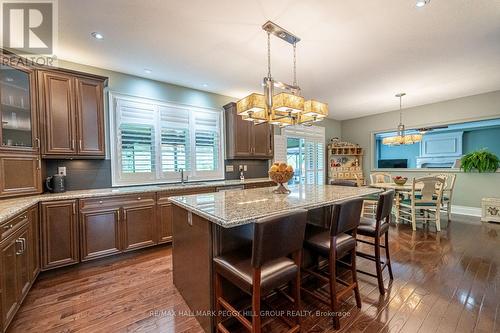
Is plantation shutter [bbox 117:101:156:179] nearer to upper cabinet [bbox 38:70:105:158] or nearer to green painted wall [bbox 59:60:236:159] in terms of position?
green painted wall [bbox 59:60:236:159]

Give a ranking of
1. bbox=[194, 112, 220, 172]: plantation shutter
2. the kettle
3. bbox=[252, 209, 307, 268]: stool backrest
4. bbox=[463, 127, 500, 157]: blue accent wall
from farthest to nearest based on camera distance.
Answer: bbox=[463, 127, 500, 157]: blue accent wall < bbox=[194, 112, 220, 172]: plantation shutter < the kettle < bbox=[252, 209, 307, 268]: stool backrest

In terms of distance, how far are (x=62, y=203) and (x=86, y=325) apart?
4.89 ft

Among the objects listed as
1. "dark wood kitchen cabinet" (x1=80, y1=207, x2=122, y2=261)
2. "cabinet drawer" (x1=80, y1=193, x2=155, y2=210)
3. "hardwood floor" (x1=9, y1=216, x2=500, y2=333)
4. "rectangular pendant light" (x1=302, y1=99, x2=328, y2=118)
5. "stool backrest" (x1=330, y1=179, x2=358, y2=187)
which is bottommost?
"hardwood floor" (x1=9, y1=216, x2=500, y2=333)

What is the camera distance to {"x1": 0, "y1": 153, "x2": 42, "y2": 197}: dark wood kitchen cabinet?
90.4 inches

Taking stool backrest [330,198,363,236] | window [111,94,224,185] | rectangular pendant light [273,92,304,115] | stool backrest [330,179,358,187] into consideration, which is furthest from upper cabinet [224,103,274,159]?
stool backrest [330,198,363,236]

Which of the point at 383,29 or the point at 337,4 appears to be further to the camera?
the point at 383,29

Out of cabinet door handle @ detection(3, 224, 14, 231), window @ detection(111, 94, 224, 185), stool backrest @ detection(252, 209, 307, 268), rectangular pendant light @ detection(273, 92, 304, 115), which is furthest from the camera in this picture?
window @ detection(111, 94, 224, 185)

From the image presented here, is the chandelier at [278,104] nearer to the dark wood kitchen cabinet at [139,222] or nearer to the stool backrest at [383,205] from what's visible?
the stool backrest at [383,205]

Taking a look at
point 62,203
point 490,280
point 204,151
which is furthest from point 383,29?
point 62,203

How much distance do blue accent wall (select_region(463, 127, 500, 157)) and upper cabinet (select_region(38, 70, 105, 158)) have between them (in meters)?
8.00

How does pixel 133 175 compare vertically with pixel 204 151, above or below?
below

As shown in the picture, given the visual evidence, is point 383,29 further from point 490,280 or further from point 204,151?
point 204,151

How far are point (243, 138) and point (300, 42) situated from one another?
7.35 ft

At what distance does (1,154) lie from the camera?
88.4 inches
